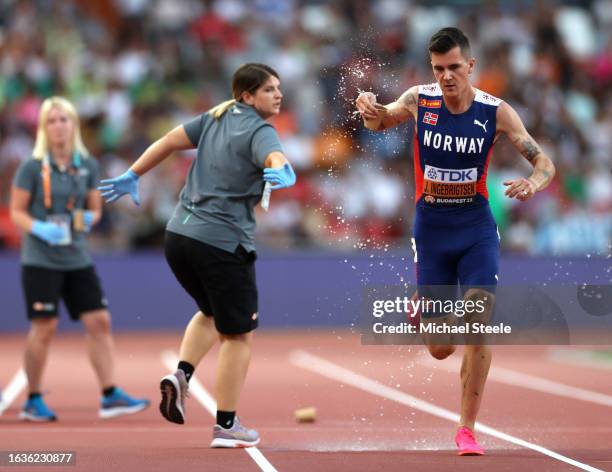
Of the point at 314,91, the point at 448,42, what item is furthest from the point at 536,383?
the point at 314,91

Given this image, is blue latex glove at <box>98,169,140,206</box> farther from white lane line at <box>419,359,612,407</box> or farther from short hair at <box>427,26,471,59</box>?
white lane line at <box>419,359,612,407</box>

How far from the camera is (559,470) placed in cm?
675

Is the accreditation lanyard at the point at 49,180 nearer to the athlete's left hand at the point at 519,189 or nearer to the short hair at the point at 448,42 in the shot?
the short hair at the point at 448,42

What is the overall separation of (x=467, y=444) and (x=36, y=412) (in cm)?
379

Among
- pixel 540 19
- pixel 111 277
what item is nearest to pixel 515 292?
pixel 111 277

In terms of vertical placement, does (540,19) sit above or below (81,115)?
above

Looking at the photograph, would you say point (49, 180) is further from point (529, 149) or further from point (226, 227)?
point (529, 149)

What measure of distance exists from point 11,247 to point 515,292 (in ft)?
35.0

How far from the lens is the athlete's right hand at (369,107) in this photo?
7484 mm

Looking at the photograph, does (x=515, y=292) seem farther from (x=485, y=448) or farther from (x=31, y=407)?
(x=31, y=407)

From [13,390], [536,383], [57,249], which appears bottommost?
[13,390]

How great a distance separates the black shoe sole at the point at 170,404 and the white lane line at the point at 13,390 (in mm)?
2967

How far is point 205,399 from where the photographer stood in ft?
35.5

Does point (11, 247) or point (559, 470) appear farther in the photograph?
point (11, 247)
